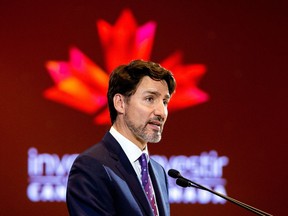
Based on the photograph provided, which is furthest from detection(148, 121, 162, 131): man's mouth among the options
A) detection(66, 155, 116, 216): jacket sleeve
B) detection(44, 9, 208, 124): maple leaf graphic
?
detection(44, 9, 208, 124): maple leaf graphic

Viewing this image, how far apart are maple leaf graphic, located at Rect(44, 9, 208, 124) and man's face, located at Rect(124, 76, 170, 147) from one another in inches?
78.2

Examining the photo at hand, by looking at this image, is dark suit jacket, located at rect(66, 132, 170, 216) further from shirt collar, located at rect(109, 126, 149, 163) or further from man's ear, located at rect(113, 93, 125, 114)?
man's ear, located at rect(113, 93, 125, 114)

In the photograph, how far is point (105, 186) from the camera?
1.72 m

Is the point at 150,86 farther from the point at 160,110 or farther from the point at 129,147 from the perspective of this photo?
the point at 129,147

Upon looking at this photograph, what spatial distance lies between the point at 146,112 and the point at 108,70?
2.07 meters

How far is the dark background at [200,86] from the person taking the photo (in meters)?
3.88

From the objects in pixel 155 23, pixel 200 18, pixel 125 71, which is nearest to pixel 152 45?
pixel 155 23

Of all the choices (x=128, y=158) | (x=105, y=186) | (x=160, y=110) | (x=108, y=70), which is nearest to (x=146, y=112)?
(x=160, y=110)

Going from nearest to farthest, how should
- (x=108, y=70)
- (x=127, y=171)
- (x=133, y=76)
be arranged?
(x=127, y=171), (x=133, y=76), (x=108, y=70)

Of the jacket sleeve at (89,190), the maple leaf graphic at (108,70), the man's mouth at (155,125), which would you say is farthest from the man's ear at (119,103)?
the maple leaf graphic at (108,70)

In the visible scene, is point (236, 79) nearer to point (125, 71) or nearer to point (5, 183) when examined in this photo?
point (5, 183)

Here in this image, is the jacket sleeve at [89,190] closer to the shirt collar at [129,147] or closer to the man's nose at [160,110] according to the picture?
the shirt collar at [129,147]

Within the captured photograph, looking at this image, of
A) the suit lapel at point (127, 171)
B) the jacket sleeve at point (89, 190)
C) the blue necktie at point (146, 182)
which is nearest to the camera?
the jacket sleeve at point (89, 190)

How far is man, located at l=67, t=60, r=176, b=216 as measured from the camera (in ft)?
5.60
